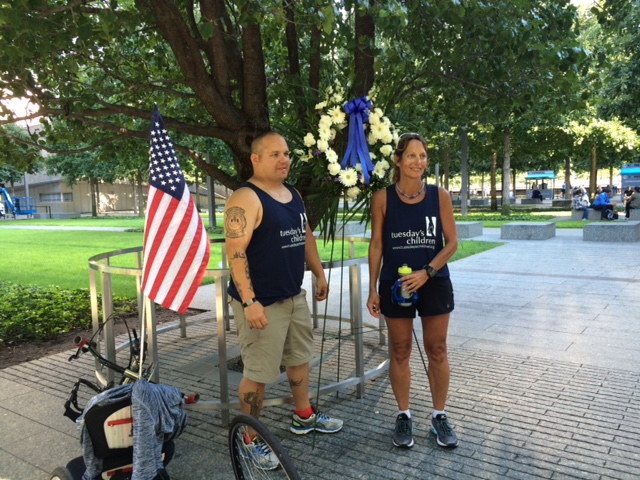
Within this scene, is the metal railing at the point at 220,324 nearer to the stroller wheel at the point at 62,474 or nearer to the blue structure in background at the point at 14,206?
the stroller wheel at the point at 62,474

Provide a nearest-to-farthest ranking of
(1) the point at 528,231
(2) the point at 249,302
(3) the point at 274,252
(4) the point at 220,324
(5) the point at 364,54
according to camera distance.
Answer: (2) the point at 249,302 → (3) the point at 274,252 → (4) the point at 220,324 → (5) the point at 364,54 → (1) the point at 528,231

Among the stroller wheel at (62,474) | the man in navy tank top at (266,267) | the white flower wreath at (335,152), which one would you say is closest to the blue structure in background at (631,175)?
the white flower wreath at (335,152)

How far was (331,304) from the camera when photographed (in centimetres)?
749

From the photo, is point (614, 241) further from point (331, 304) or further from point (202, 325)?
point (202, 325)

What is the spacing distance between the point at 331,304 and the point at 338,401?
11.1 feet

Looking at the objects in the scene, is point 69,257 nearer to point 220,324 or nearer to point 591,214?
point 220,324

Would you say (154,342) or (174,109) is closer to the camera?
(154,342)

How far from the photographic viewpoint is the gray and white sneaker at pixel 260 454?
247cm

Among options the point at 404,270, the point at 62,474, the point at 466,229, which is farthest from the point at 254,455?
the point at 466,229

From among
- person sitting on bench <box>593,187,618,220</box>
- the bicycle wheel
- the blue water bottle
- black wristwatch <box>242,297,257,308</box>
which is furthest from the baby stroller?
person sitting on bench <box>593,187,618,220</box>

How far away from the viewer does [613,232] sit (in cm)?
1414

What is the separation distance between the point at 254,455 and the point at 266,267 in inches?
40.8

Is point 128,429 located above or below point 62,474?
above

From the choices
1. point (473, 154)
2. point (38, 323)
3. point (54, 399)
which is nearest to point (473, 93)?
point (54, 399)
